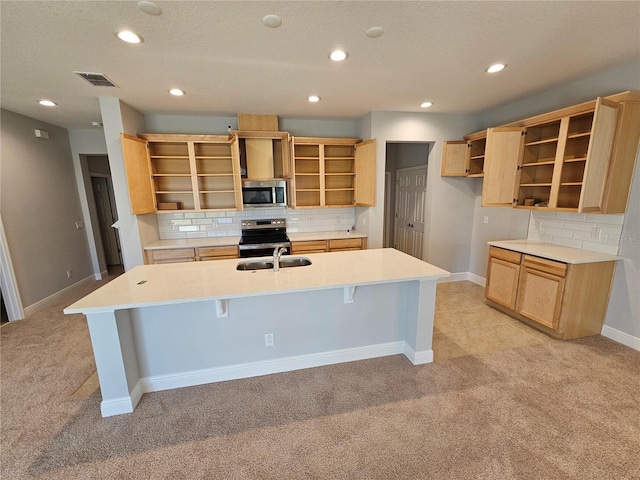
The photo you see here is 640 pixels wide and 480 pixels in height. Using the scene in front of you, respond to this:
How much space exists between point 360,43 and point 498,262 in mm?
2898

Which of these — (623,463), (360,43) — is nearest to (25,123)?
(360,43)

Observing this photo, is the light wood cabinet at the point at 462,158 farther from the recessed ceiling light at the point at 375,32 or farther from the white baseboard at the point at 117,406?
the white baseboard at the point at 117,406

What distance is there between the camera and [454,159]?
4105 mm

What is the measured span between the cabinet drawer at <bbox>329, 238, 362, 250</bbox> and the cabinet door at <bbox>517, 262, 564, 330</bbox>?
206cm

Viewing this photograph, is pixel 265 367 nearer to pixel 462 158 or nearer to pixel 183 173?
pixel 183 173

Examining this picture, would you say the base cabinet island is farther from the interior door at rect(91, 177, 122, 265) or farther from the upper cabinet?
the interior door at rect(91, 177, 122, 265)

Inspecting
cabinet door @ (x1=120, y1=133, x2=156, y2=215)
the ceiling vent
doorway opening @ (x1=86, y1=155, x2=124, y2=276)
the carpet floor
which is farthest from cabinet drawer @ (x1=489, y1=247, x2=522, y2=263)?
doorway opening @ (x1=86, y1=155, x2=124, y2=276)

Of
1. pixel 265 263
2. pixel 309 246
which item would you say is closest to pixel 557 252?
pixel 309 246

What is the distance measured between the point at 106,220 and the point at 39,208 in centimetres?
208

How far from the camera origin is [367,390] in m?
2.12

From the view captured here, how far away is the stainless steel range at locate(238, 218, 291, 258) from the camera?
3.84 m

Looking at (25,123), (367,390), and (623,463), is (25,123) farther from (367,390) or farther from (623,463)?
(623,463)

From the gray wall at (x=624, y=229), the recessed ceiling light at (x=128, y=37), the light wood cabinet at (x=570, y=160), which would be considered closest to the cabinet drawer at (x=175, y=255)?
the recessed ceiling light at (x=128, y=37)

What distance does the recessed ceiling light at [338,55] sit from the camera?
7.09 feet
